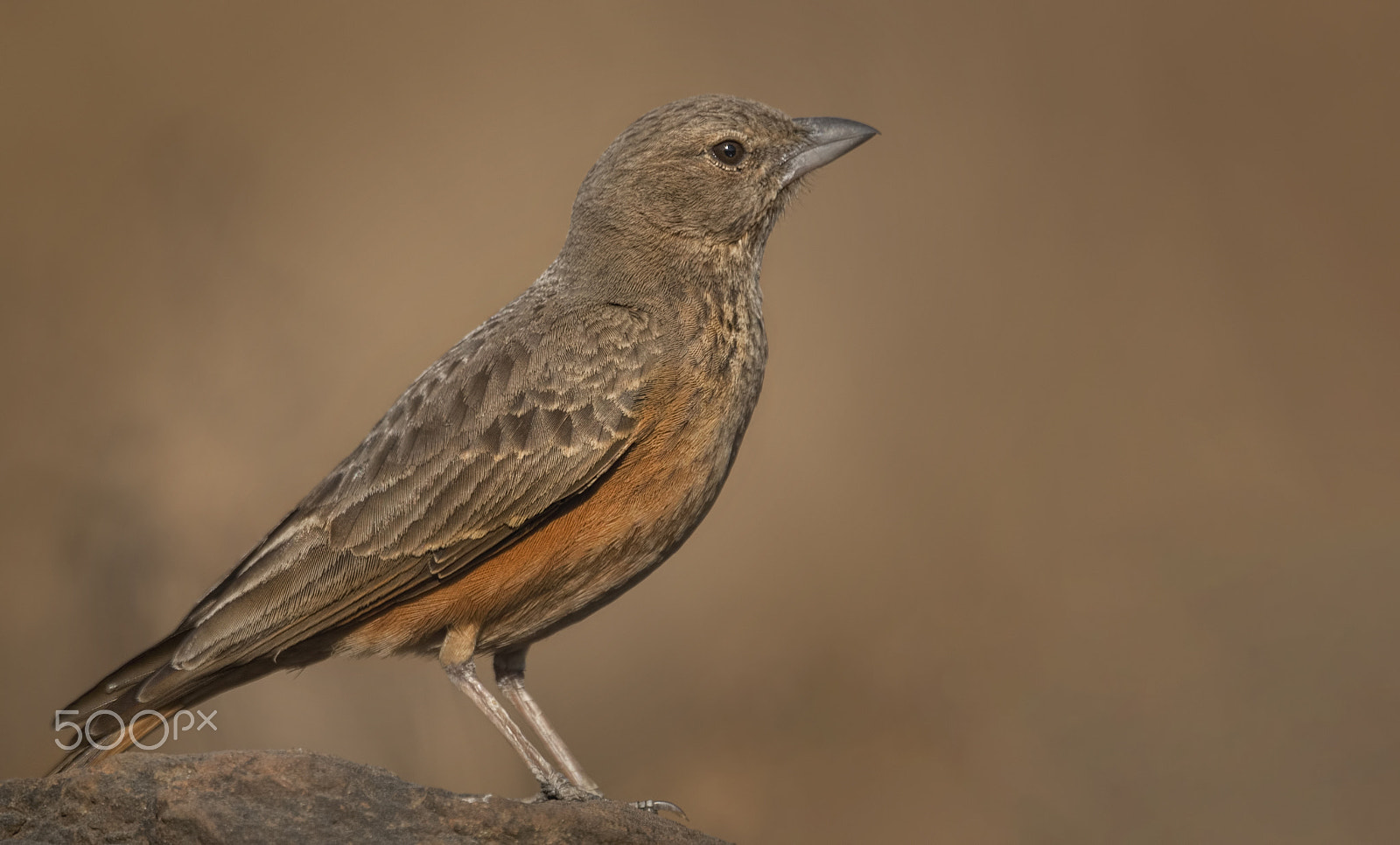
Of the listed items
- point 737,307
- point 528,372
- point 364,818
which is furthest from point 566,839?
point 737,307

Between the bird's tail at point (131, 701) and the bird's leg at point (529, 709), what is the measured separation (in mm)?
1202

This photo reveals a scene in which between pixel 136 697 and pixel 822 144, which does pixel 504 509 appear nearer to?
pixel 136 697

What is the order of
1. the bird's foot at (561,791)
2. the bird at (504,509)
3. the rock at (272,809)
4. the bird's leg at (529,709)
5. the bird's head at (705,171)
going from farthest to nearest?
the bird's head at (705,171) < the bird's leg at (529,709) < the bird at (504,509) < the bird's foot at (561,791) < the rock at (272,809)

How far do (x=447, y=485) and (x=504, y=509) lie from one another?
0.31 meters

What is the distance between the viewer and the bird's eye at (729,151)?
6.30 meters

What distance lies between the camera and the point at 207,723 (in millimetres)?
7723

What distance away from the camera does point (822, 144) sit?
6.46 meters

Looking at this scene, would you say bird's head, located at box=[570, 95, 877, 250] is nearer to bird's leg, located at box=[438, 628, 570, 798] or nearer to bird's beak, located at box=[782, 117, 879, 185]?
bird's beak, located at box=[782, 117, 879, 185]

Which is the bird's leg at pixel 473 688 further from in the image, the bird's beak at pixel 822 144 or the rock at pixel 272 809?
the bird's beak at pixel 822 144

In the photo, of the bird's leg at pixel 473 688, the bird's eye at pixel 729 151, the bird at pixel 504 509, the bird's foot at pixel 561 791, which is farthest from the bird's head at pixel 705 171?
the bird's foot at pixel 561 791

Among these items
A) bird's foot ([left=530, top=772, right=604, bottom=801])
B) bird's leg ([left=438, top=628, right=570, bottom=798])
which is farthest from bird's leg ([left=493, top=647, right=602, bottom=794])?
bird's leg ([left=438, top=628, right=570, bottom=798])

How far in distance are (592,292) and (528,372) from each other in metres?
0.57

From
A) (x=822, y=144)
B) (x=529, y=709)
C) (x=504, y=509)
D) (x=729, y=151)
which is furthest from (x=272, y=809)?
(x=822, y=144)

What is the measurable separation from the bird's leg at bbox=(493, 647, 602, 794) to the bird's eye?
8.31ft
